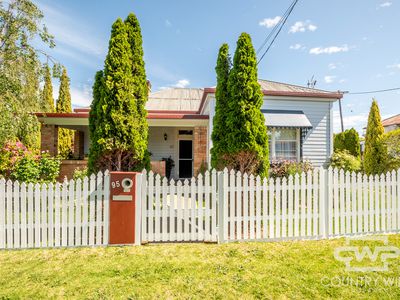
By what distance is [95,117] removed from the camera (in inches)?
215

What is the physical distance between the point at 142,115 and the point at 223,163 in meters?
2.30

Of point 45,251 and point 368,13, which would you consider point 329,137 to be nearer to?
point 368,13

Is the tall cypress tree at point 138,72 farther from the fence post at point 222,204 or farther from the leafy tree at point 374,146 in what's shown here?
the leafy tree at point 374,146

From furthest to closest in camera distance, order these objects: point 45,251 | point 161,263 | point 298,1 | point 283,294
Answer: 1. point 298,1
2. point 45,251
3. point 161,263
4. point 283,294

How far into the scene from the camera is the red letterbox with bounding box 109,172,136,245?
13.7 feet

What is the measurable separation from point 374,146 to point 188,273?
501 inches

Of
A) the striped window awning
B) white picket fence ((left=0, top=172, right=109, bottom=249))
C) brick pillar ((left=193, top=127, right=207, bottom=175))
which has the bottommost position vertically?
white picket fence ((left=0, top=172, right=109, bottom=249))

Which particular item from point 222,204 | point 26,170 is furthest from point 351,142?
point 26,170

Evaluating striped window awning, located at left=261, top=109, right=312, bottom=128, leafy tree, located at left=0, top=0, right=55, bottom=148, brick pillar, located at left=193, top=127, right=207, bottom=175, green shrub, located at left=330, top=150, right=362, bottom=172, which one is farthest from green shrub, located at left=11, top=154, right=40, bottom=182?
green shrub, located at left=330, top=150, right=362, bottom=172

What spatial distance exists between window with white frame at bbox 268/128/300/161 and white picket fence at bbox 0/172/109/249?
876cm

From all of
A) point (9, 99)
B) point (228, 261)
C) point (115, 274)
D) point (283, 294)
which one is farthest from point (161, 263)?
point (9, 99)

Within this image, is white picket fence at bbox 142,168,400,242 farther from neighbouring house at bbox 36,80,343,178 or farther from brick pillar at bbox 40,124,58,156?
brick pillar at bbox 40,124,58,156

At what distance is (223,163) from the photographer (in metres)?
5.26

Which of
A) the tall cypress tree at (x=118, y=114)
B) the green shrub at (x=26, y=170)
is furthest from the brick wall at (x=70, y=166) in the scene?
the tall cypress tree at (x=118, y=114)
